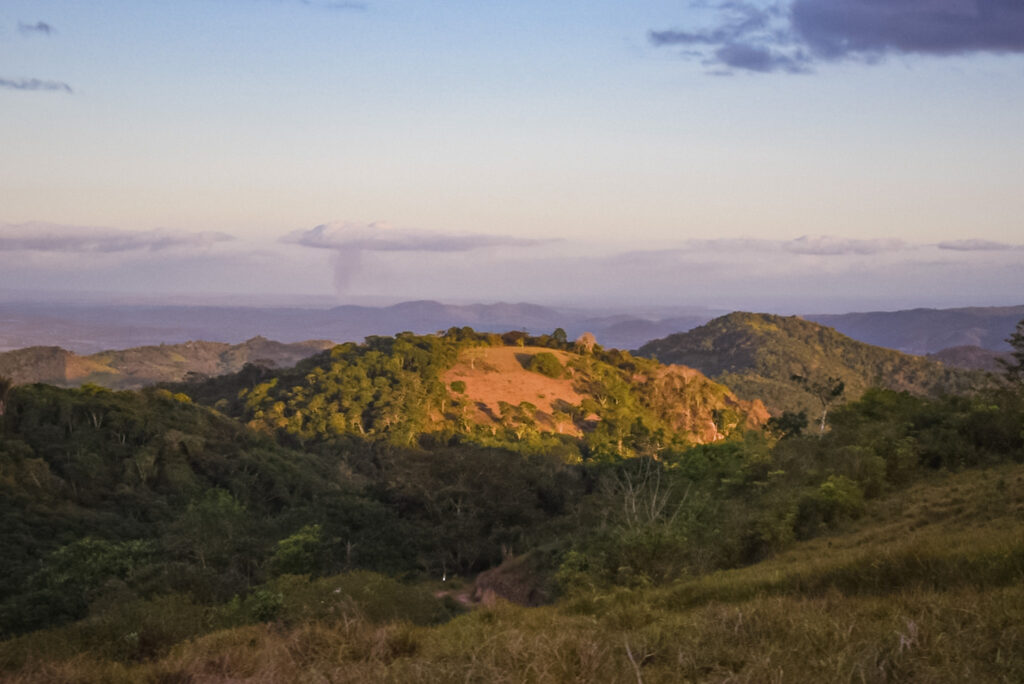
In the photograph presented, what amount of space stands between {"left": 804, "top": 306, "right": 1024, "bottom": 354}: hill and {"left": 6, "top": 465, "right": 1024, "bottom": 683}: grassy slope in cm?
17288

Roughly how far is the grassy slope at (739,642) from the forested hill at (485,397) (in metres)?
40.3

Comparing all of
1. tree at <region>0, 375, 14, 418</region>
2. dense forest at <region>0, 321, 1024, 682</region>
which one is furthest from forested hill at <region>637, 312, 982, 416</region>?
tree at <region>0, 375, 14, 418</region>

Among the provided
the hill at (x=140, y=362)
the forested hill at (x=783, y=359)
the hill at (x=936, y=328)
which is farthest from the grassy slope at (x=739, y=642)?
the hill at (x=936, y=328)

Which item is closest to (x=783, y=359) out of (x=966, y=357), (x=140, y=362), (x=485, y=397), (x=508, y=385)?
(x=966, y=357)

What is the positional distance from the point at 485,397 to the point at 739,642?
5325 cm

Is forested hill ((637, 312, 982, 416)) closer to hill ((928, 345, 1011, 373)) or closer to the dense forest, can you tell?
hill ((928, 345, 1011, 373))

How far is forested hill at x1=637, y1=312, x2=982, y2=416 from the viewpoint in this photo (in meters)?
88.6

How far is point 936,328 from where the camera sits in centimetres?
17625

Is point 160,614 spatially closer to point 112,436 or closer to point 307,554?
point 307,554

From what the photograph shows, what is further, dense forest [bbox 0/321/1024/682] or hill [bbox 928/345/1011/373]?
hill [bbox 928/345/1011/373]

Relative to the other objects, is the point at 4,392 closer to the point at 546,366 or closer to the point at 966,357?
the point at 546,366

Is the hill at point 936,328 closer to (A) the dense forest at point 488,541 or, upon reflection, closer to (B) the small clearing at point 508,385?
(B) the small clearing at point 508,385

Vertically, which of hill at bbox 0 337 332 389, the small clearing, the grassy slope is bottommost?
hill at bbox 0 337 332 389

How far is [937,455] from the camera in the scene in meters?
17.7
